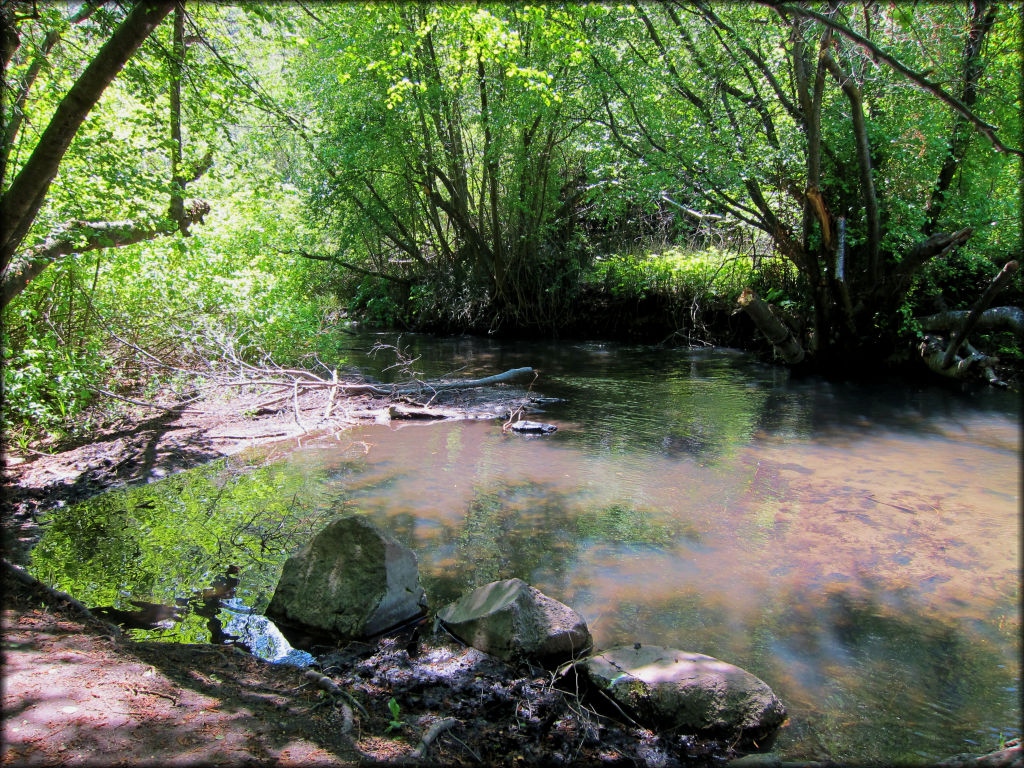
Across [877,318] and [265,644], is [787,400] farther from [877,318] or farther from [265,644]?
[265,644]

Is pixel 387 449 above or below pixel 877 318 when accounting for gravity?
below

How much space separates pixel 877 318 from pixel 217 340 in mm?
11455

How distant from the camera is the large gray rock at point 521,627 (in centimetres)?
370

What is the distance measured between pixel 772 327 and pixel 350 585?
10.8 metres

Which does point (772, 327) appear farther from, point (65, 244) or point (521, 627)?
point (65, 244)

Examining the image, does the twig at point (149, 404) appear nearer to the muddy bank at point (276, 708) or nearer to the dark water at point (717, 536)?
the dark water at point (717, 536)

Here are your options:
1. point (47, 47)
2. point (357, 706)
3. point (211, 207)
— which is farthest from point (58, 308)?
point (357, 706)

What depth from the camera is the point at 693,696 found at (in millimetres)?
3242

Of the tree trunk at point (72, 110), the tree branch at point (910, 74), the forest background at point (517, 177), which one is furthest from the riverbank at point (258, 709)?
the forest background at point (517, 177)

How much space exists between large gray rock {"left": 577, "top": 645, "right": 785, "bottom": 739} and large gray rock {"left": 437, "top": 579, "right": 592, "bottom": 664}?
0.28m

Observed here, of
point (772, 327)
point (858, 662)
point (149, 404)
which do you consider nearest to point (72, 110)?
point (149, 404)

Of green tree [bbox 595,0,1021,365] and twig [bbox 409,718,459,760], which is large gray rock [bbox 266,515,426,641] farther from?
green tree [bbox 595,0,1021,365]

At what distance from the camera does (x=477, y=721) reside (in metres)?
3.17

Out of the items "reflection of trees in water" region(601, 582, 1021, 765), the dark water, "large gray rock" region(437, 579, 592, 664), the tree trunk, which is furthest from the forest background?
"large gray rock" region(437, 579, 592, 664)
